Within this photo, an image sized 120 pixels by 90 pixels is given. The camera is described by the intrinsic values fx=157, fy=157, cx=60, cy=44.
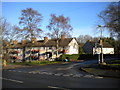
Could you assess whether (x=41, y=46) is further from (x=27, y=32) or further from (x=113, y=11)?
(x=113, y=11)

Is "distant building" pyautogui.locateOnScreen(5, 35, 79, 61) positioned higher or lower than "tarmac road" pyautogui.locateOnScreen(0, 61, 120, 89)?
higher

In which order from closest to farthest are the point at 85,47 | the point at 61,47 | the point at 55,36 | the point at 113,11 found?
the point at 113,11
the point at 55,36
the point at 61,47
the point at 85,47

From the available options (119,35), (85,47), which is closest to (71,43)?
(85,47)

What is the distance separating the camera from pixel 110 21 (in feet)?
82.4

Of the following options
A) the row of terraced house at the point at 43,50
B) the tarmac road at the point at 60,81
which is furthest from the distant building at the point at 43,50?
the tarmac road at the point at 60,81

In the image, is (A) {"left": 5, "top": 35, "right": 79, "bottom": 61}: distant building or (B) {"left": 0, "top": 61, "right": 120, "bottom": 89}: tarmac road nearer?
(B) {"left": 0, "top": 61, "right": 120, "bottom": 89}: tarmac road

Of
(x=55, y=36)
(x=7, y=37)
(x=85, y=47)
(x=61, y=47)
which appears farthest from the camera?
(x=85, y=47)

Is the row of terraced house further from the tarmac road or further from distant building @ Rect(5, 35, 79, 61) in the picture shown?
the tarmac road

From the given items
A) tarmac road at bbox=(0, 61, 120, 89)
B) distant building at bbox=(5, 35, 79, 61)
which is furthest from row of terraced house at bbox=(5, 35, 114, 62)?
tarmac road at bbox=(0, 61, 120, 89)

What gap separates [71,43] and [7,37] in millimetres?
27518

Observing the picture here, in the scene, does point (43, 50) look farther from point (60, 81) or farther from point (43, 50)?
point (60, 81)

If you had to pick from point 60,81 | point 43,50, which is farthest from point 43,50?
point 60,81

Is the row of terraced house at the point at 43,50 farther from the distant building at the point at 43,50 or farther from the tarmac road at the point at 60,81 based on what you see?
the tarmac road at the point at 60,81

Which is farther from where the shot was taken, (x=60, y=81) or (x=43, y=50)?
(x=43, y=50)
